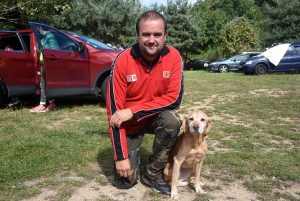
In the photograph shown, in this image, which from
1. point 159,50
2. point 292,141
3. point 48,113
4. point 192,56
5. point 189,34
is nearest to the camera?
point 159,50

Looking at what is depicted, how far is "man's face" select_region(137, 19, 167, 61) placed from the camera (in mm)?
2504

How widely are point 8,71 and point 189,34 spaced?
2586 centimetres

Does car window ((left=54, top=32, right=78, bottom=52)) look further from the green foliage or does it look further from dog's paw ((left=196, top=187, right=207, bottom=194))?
the green foliage

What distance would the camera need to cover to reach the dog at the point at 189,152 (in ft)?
8.30

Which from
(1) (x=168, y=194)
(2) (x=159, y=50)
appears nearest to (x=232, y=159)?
(1) (x=168, y=194)

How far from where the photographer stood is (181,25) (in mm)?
30000

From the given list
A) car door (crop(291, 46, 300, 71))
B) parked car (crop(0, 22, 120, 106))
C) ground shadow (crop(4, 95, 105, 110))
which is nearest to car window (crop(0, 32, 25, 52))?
parked car (crop(0, 22, 120, 106))

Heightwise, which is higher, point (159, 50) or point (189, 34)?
point (189, 34)

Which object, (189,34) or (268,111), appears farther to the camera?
(189,34)

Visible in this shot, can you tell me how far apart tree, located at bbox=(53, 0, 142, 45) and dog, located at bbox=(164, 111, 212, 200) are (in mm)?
20125

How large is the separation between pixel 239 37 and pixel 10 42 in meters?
23.9

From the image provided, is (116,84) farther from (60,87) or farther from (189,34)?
(189,34)

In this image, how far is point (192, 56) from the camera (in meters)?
39.7

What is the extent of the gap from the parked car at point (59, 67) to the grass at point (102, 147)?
45cm
